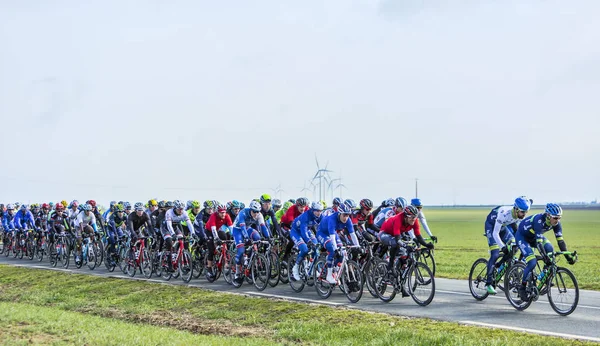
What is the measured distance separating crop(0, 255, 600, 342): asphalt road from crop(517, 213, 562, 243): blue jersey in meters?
1.47

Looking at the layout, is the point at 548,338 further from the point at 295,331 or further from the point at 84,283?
the point at 84,283

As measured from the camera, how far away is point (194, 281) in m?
21.0

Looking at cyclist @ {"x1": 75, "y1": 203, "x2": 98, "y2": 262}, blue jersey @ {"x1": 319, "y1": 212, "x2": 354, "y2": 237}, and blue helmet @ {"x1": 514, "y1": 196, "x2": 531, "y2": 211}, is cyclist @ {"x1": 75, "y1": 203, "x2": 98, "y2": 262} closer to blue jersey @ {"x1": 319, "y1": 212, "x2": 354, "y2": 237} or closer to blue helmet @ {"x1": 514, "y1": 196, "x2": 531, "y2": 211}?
blue jersey @ {"x1": 319, "y1": 212, "x2": 354, "y2": 237}

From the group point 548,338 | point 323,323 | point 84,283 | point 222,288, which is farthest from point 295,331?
point 84,283

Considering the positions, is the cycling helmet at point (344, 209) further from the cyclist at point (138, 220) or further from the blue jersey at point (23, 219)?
the blue jersey at point (23, 219)

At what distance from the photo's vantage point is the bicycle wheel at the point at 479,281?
1580 cm

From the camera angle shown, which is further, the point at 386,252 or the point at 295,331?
the point at 386,252

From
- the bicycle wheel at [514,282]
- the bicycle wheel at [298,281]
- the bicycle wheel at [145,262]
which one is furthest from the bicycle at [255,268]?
the bicycle wheel at [514,282]

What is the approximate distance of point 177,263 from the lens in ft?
69.7

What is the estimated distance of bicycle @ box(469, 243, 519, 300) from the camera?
15.2 m

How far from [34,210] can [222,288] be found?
18696mm

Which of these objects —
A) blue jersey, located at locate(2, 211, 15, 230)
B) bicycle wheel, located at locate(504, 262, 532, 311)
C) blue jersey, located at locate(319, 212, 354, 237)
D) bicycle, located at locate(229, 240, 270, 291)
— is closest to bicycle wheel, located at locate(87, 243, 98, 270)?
bicycle, located at locate(229, 240, 270, 291)

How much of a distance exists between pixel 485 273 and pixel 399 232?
2214mm

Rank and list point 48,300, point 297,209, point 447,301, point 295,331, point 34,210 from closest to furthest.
Result: point 295,331 < point 447,301 < point 48,300 < point 297,209 < point 34,210
